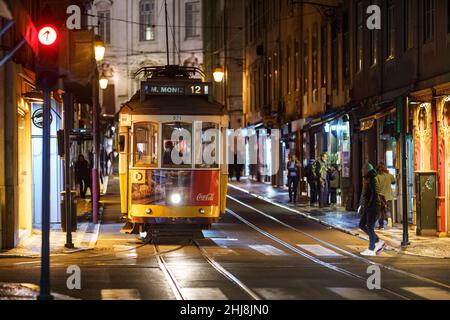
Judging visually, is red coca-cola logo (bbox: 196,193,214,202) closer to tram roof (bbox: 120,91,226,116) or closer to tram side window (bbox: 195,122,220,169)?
tram side window (bbox: 195,122,220,169)

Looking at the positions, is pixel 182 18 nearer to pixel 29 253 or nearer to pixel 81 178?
pixel 81 178

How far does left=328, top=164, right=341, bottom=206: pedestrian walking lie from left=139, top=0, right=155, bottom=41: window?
4902cm

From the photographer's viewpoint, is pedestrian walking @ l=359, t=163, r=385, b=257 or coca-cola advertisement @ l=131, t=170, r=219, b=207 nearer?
pedestrian walking @ l=359, t=163, r=385, b=257

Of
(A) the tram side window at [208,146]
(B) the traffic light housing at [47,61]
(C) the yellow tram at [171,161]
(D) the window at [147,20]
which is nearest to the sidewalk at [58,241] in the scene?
(C) the yellow tram at [171,161]

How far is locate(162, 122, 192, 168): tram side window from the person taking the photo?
20688 mm

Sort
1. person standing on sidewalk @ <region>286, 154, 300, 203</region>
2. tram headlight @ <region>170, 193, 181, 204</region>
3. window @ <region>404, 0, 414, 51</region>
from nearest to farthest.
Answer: tram headlight @ <region>170, 193, 181, 204</region>
window @ <region>404, 0, 414, 51</region>
person standing on sidewalk @ <region>286, 154, 300, 203</region>

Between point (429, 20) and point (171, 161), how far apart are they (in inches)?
328

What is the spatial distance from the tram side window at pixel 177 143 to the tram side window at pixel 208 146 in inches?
8.0

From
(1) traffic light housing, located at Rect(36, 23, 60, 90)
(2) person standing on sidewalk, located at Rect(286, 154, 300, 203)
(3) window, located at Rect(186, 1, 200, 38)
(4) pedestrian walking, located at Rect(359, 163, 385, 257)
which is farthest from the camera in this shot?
(3) window, located at Rect(186, 1, 200, 38)

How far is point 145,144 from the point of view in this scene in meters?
20.9

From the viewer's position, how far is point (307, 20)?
1638 inches

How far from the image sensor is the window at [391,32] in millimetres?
27688

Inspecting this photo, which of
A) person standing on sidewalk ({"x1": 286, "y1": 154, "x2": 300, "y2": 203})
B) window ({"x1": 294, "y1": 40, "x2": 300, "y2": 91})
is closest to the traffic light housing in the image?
person standing on sidewalk ({"x1": 286, "y1": 154, "x2": 300, "y2": 203})

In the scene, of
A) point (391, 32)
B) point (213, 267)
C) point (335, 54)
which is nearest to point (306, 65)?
point (335, 54)
